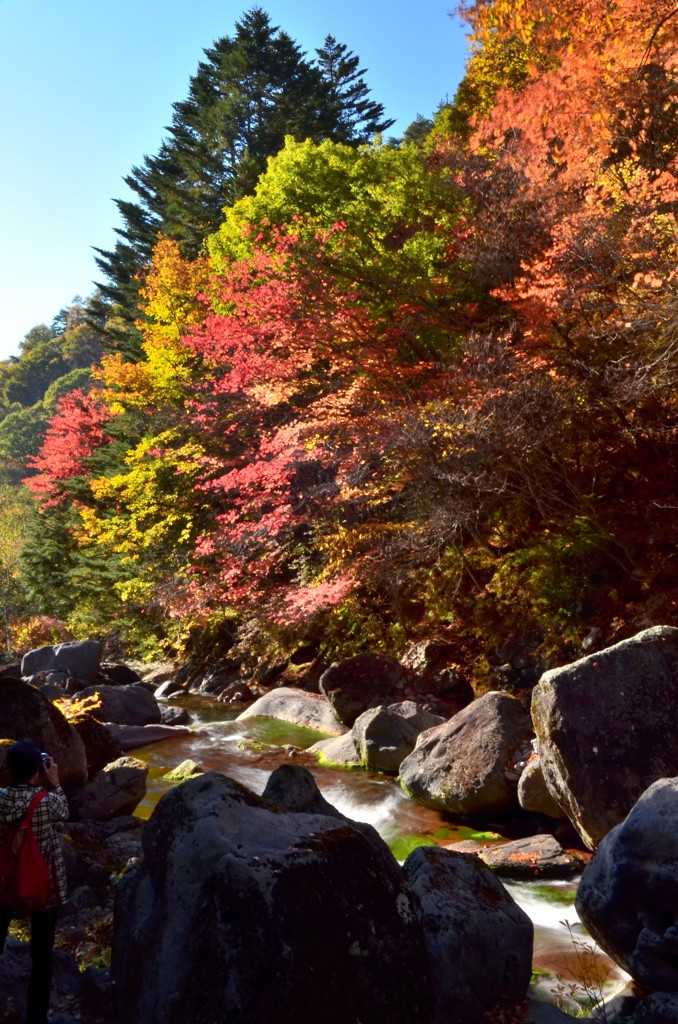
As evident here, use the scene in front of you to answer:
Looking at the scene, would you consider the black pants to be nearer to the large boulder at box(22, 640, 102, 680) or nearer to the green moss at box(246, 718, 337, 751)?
the green moss at box(246, 718, 337, 751)

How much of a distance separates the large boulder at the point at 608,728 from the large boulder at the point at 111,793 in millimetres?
4370

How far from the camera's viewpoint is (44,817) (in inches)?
164

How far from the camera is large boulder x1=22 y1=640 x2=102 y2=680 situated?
681 inches

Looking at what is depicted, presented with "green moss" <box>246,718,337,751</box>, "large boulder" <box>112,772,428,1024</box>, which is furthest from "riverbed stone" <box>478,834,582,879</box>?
"green moss" <box>246,718,337,751</box>

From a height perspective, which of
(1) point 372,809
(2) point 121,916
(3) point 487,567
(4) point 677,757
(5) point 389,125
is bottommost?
(1) point 372,809

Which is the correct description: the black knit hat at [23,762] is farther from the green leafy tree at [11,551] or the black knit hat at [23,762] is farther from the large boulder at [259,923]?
the green leafy tree at [11,551]

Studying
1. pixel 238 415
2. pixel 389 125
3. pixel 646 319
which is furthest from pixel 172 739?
pixel 389 125

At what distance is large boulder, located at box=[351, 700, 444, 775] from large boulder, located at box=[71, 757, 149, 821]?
320 centimetres

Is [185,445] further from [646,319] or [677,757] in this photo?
[677,757]

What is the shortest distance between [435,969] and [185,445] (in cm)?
1538

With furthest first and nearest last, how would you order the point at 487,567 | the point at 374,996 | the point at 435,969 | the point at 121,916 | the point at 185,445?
the point at 185,445, the point at 487,567, the point at 435,969, the point at 121,916, the point at 374,996

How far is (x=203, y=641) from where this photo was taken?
19.6m

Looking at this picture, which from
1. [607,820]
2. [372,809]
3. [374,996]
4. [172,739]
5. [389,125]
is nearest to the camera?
[374,996]

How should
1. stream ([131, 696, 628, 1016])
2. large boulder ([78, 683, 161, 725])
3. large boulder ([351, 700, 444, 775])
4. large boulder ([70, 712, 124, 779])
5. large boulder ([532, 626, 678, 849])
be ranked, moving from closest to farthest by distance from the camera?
1. stream ([131, 696, 628, 1016])
2. large boulder ([532, 626, 678, 849])
3. large boulder ([70, 712, 124, 779])
4. large boulder ([351, 700, 444, 775])
5. large boulder ([78, 683, 161, 725])
